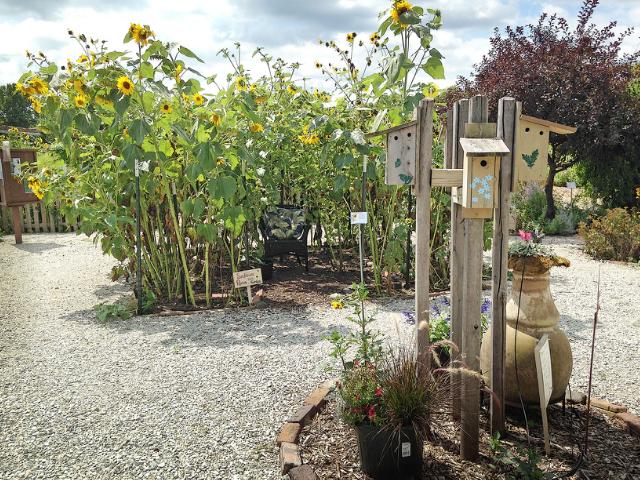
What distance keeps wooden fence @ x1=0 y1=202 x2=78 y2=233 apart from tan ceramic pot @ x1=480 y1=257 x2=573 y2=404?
33.3ft

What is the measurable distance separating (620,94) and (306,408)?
9.07 m

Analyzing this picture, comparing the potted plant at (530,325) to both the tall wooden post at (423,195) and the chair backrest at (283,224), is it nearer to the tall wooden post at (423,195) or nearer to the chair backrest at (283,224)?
the tall wooden post at (423,195)

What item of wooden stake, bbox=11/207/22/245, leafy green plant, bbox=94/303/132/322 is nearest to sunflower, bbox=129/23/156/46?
leafy green plant, bbox=94/303/132/322

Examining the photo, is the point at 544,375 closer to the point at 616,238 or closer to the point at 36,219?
the point at 616,238

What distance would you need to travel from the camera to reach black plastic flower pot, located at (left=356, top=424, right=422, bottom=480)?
225cm

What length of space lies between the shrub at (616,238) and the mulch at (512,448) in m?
5.24

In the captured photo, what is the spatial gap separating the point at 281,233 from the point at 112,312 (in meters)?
2.04

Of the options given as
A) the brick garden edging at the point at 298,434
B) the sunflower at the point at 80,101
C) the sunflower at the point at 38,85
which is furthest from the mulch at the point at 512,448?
the sunflower at the point at 38,85

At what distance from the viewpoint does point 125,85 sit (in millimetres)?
3988

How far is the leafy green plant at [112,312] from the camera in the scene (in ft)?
16.1

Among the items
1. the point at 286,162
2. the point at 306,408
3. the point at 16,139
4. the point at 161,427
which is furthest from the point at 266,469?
the point at 16,139

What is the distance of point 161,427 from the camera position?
2.88 meters

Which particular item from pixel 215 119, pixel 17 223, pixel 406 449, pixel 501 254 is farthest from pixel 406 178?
pixel 17 223

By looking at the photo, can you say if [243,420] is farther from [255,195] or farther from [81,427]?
[255,195]
